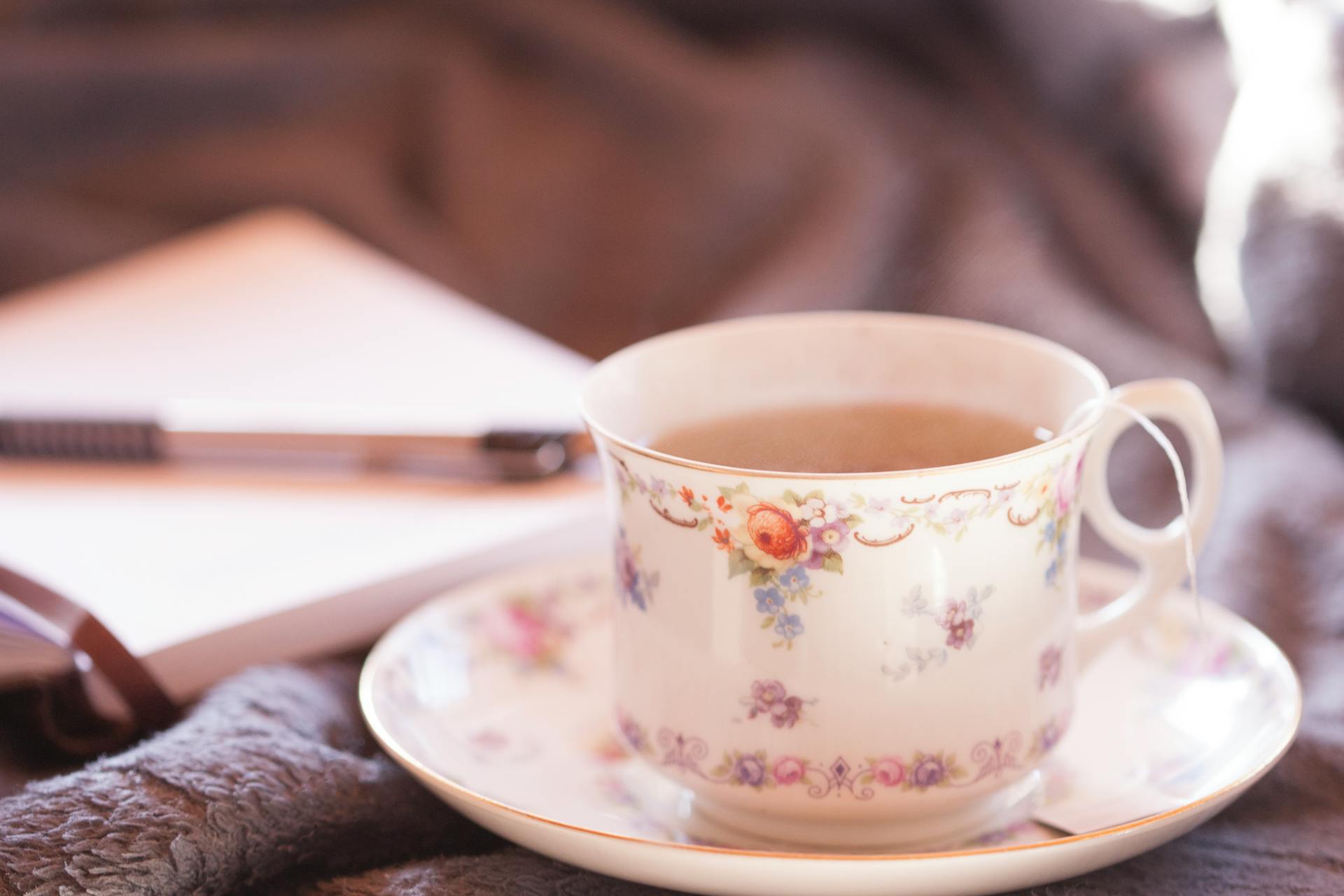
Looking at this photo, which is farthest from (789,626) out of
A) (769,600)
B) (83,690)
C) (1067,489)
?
(83,690)

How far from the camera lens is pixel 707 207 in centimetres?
100

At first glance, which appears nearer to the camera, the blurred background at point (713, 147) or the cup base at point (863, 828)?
the cup base at point (863, 828)

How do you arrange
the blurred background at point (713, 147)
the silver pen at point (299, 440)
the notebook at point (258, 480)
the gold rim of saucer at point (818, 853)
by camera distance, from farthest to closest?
the blurred background at point (713, 147) → the silver pen at point (299, 440) → the notebook at point (258, 480) → the gold rim of saucer at point (818, 853)

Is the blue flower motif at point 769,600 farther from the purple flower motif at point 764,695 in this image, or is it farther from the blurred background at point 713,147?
the blurred background at point 713,147

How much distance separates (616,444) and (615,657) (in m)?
0.09

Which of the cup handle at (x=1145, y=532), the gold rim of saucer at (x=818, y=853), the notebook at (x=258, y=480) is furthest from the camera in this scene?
the notebook at (x=258, y=480)

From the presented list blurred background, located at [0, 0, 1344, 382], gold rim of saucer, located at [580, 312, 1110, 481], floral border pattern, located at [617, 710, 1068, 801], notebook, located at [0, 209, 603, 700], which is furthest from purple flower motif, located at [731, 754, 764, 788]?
blurred background, located at [0, 0, 1344, 382]

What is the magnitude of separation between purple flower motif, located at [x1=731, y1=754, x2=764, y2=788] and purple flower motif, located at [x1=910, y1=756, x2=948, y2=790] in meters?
0.05

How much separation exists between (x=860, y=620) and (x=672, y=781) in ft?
0.37

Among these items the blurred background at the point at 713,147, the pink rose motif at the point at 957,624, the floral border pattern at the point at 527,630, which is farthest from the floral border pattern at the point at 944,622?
the blurred background at the point at 713,147

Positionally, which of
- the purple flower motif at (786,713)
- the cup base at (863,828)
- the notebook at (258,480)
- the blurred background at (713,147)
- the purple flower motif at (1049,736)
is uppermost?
the blurred background at (713,147)

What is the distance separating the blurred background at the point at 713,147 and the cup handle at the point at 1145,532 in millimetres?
294

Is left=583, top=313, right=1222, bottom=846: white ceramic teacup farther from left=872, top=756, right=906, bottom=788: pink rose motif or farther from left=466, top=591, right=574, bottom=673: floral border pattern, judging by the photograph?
→ left=466, top=591, right=574, bottom=673: floral border pattern

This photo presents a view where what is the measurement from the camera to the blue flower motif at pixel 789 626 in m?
0.43
